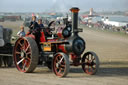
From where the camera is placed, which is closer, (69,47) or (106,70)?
(69,47)

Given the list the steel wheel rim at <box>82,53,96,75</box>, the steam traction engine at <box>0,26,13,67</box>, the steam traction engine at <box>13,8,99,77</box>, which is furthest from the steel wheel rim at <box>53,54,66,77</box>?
the steam traction engine at <box>0,26,13,67</box>

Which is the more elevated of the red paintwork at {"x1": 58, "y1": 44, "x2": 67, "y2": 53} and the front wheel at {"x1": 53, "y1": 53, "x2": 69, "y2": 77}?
the red paintwork at {"x1": 58, "y1": 44, "x2": 67, "y2": 53}

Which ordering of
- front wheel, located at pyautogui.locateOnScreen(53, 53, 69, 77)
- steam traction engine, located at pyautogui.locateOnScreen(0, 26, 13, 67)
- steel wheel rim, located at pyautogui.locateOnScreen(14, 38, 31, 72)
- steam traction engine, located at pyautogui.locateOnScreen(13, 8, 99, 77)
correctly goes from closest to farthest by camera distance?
1. front wheel, located at pyautogui.locateOnScreen(53, 53, 69, 77)
2. steam traction engine, located at pyautogui.locateOnScreen(13, 8, 99, 77)
3. steel wheel rim, located at pyautogui.locateOnScreen(14, 38, 31, 72)
4. steam traction engine, located at pyautogui.locateOnScreen(0, 26, 13, 67)

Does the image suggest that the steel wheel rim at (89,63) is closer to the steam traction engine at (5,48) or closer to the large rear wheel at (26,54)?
the large rear wheel at (26,54)

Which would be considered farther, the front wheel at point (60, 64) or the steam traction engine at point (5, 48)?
the steam traction engine at point (5, 48)

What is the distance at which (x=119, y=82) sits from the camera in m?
7.62

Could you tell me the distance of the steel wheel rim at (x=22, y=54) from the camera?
29.8ft

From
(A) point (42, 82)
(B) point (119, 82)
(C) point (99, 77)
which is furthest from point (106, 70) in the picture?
(A) point (42, 82)

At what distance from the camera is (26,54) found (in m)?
9.07

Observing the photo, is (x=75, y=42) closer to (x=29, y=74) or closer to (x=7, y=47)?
(x=29, y=74)

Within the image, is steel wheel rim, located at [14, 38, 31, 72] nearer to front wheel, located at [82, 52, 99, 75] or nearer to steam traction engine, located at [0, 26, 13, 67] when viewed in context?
steam traction engine, located at [0, 26, 13, 67]

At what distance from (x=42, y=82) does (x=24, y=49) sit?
1860 mm

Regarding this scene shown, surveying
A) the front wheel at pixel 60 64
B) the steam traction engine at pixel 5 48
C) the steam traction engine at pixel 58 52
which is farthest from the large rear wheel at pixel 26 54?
the steam traction engine at pixel 5 48

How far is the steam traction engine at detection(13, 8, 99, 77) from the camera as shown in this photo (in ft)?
27.8
